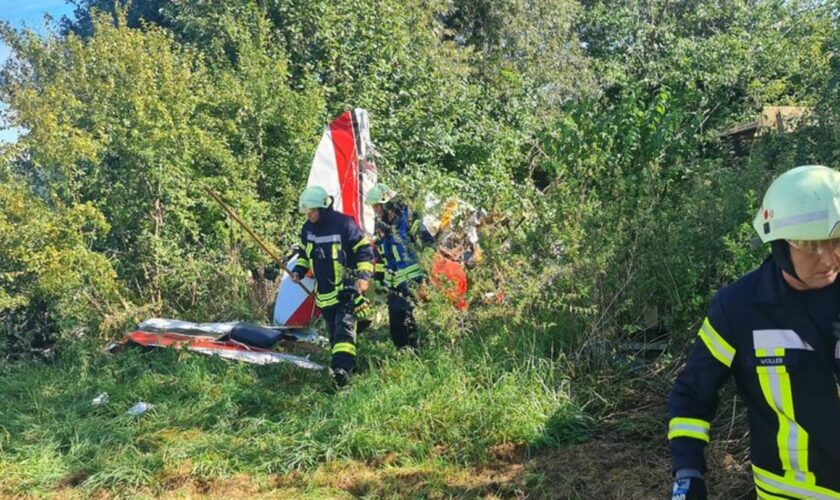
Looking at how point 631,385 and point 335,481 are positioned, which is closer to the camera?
point 335,481

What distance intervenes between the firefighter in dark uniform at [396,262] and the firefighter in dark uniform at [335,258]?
33 cm

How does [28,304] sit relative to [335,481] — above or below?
above

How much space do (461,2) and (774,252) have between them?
13.9 metres

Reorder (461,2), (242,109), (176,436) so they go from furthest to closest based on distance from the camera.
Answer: (461,2) < (242,109) < (176,436)

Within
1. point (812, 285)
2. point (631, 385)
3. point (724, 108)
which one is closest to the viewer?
point (812, 285)

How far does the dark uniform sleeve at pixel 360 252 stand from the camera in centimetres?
626

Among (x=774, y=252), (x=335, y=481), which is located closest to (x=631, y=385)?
(x=335, y=481)

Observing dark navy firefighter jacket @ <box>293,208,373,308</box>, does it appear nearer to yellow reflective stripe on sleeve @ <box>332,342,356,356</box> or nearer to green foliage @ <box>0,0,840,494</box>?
yellow reflective stripe on sleeve @ <box>332,342,356,356</box>

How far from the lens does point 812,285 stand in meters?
1.78

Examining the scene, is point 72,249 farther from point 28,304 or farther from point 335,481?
point 335,481

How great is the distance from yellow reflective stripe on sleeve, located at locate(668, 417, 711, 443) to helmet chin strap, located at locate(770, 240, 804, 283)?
19.5 inches

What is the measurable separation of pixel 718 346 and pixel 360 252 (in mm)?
4644

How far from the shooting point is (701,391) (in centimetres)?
195

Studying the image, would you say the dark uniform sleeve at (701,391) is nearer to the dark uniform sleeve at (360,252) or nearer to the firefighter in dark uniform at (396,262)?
the firefighter in dark uniform at (396,262)
